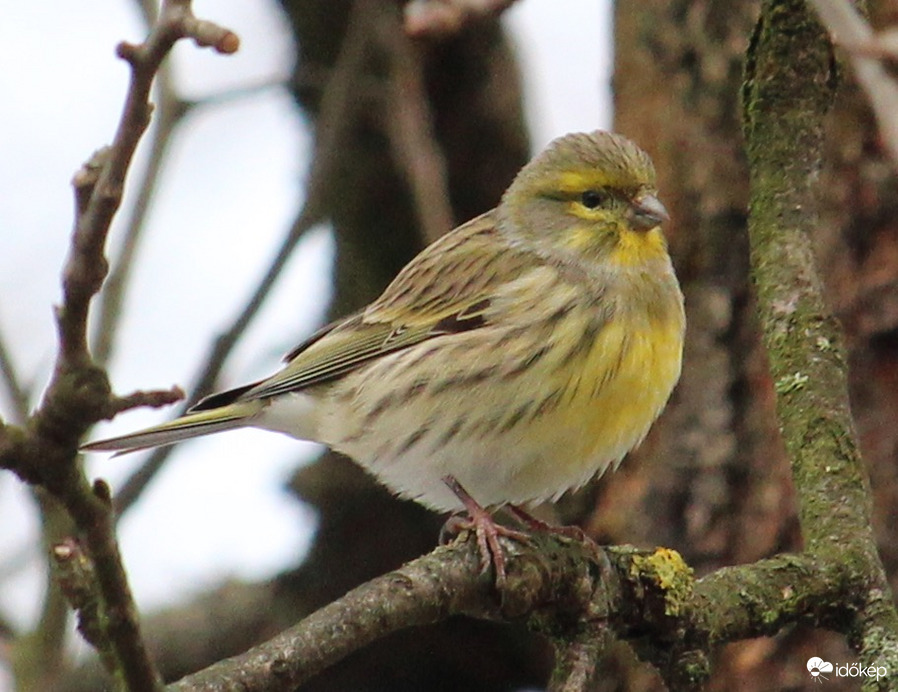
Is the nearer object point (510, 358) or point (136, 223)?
point (510, 358)

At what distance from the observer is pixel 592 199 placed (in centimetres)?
491

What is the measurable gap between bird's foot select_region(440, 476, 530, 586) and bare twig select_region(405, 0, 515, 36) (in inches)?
75.3

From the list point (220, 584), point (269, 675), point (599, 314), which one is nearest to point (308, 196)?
point (599, 314)

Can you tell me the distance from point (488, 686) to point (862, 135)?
2948 mm

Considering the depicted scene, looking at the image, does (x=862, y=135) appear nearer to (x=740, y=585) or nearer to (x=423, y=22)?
(x=423, y=22)

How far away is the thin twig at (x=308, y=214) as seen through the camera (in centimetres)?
476

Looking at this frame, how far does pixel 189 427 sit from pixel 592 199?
1671 millimetres

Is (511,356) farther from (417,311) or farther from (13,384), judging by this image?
(13,384)

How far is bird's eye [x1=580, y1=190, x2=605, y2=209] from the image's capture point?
4.88m

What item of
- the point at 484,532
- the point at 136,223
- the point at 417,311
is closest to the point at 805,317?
the point at 484,532

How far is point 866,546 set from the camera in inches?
140

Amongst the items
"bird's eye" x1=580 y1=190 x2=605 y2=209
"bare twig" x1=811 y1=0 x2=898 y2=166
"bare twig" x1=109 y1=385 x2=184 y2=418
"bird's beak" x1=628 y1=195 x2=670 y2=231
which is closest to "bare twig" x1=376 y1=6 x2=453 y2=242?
"bird's eye" x1=580 y1=190 x2=605 y2=209

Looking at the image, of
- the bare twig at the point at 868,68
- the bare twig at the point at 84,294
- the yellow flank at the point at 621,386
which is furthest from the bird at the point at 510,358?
the bare twig at the point at 868,68

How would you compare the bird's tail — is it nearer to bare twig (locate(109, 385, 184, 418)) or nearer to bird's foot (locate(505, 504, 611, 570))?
bird's foot (locate(505, 504, 611, 570))
